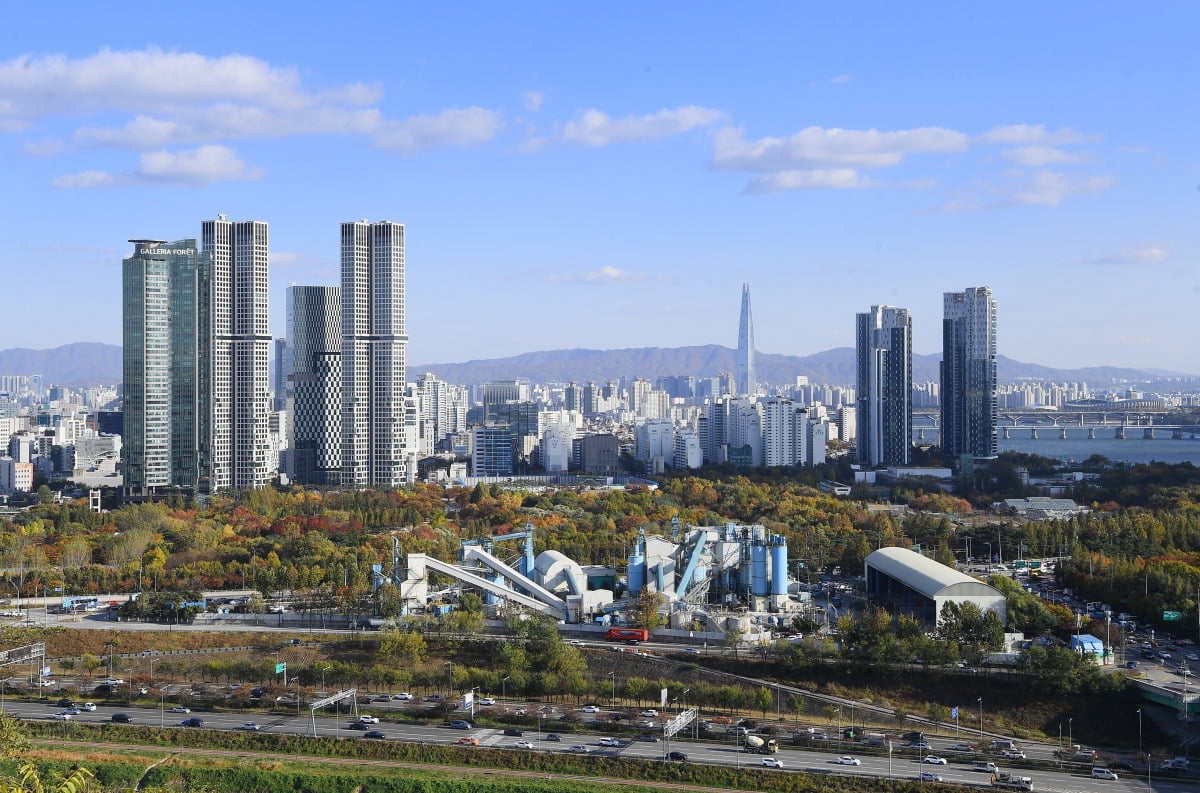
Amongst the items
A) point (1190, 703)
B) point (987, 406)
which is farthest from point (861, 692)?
point (987, 406)

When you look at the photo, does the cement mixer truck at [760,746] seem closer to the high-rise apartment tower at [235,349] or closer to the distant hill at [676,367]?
the high-rise apartment tower at [235,349]

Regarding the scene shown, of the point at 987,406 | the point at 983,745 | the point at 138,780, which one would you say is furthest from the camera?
the point at 987,406

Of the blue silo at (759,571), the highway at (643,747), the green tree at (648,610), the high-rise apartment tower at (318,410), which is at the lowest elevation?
the highway at (643,747)

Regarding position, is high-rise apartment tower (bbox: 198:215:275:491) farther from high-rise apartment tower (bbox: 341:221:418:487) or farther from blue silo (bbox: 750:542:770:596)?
blue silo (bbox: 750:542:770:596)

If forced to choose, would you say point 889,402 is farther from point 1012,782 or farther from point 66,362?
point 66,362

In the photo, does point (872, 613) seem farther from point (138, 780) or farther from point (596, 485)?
point (596, 485)

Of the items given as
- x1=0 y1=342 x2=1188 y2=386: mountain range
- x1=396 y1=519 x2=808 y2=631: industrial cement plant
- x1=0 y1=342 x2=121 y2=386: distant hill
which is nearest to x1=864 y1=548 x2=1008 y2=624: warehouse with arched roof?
x1=396 y1=519 x2=808 y2=631: industrial cement plant

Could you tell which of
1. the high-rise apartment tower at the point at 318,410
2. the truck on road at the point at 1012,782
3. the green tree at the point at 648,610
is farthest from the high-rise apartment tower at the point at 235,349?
the truck on road at the point at 1012,782
